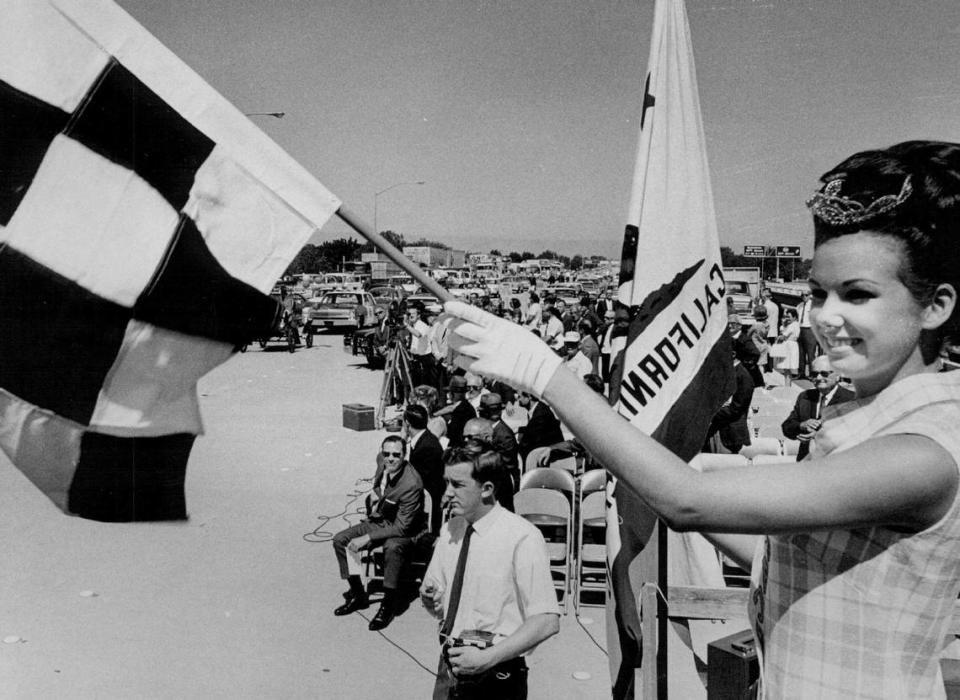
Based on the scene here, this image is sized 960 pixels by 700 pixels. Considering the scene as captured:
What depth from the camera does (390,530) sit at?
6.17 meters

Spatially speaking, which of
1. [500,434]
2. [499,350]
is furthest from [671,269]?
[500,434]

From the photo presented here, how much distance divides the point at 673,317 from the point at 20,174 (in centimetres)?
246

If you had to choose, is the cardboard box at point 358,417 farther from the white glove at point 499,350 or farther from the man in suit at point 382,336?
the white glove at point 499,350

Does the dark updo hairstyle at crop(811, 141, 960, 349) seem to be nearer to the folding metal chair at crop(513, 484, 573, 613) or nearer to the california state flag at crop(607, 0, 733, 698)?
the california state flag at crop(607, 0, 733, 698)

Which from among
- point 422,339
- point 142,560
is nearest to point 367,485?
point 142,560

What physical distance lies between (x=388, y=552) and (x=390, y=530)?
192 millimetres

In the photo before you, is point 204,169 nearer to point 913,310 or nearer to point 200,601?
point 913,310

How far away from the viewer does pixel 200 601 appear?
5.91 m

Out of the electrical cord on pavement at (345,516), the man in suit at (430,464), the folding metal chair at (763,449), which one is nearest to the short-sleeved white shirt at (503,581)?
the folding metal chair at (763,449)

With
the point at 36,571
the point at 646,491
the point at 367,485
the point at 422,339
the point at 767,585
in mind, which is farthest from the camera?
the point at 422,339

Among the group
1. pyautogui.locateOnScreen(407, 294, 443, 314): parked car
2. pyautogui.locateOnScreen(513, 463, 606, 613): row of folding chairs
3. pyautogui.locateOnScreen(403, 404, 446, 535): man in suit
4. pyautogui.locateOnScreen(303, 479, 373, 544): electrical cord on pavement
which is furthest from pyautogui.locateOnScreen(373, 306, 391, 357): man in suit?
pyautogui.locateOnScreen(513, 463, 606, 613): row of folding chairs

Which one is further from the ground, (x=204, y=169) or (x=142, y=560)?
(x=204, y=169)

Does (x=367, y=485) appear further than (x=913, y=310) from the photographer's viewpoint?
Yes

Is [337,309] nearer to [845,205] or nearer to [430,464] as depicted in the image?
[430,464]
